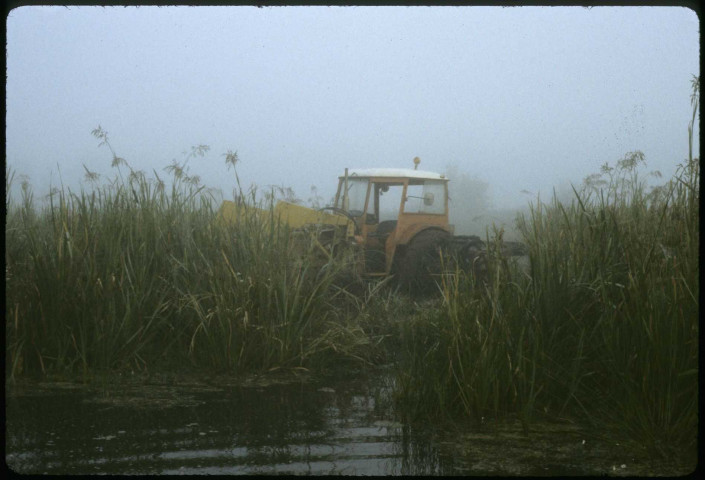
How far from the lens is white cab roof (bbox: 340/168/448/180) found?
9.17 meters

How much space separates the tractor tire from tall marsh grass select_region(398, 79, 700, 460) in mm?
4509

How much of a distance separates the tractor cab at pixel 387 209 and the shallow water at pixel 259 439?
15.4 ft

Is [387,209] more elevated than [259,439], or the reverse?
[387,209]

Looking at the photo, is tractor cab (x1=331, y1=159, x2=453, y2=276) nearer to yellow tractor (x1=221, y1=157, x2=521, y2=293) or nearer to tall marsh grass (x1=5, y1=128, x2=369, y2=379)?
yellow tractor (x1=221, y1=157, x2=521, y2=293)

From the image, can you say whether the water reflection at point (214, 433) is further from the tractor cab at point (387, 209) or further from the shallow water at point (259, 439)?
the tractor cab at point (387, 209)

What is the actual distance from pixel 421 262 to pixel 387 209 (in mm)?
817

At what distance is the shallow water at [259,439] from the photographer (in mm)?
3334

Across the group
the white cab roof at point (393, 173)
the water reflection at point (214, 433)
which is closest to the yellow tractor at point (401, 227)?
the white cab roof at point (393, 173)

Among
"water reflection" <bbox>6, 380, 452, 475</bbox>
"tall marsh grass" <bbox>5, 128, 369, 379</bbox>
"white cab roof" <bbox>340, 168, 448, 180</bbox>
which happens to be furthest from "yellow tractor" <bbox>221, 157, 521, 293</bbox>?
"water reflection" <bbox>6, 380, 452, 475</bbox>

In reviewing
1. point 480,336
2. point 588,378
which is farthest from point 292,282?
point 588,378

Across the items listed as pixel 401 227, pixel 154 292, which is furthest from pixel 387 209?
pixel 154 292

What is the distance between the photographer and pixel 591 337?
13.4 ft

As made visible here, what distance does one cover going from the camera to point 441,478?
3.22 m

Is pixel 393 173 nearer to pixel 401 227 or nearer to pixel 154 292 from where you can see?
pixel 401 227
